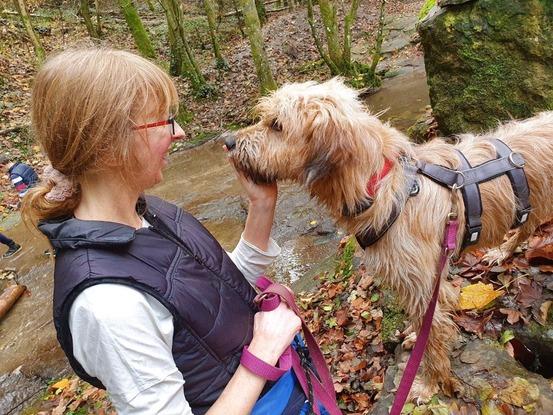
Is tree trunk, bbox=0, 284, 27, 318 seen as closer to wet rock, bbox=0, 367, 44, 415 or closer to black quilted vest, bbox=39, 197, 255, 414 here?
wet rock, bbox=0, 367, 44, 415

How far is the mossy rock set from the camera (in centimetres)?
539

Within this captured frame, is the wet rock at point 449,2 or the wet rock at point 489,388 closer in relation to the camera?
the wet rock at point 489,388

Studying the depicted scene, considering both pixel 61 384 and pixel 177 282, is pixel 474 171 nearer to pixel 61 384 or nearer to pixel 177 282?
pixel 177 282

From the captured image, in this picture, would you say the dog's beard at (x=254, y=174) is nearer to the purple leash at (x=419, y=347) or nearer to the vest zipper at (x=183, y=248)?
the vest zipper at (x=183, y=248)

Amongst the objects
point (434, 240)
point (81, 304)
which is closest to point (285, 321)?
point (81, 304)

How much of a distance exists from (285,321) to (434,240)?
1.62 m

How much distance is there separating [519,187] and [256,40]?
10.1 meters

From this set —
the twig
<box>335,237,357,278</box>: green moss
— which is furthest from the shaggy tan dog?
the twig

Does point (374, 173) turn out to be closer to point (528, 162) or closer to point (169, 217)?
point (528, 162)

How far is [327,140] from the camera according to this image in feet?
9.88

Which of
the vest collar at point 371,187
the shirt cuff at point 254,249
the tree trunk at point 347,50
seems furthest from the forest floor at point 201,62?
the shirt cuff at point 254,249

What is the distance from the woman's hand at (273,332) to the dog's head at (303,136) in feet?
3.81

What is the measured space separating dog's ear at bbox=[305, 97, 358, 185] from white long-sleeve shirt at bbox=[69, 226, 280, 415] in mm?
1718

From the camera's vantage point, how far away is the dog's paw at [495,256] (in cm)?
420
